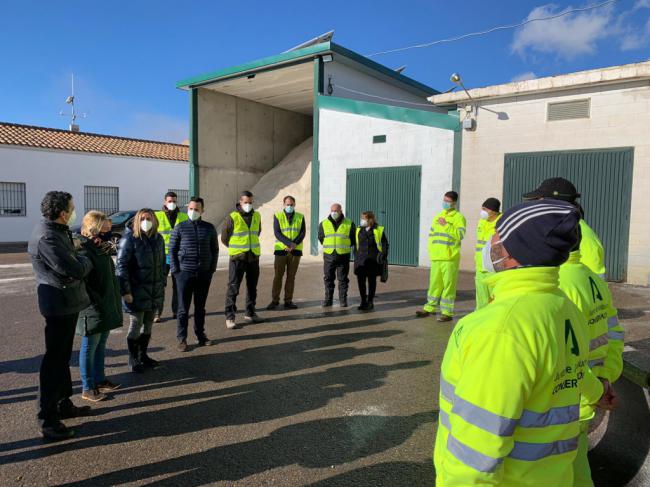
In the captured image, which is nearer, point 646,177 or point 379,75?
point 646,177

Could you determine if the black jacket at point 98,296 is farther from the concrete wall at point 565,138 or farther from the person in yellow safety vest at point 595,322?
the concrete wall at point 565,138

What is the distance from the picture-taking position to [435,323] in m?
7.02

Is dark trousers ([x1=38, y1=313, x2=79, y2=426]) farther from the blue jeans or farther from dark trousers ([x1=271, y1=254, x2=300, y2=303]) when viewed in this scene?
dark trousers ([x1=271, y1=254, x2=300, y2=303])

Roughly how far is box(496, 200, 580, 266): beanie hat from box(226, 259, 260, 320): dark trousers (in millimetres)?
5586

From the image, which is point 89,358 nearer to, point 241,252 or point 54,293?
point 54,293

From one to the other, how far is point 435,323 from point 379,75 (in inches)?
502

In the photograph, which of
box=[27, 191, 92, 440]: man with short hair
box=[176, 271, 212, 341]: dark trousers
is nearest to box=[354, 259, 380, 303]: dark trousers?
box=[176, 271, 212, 341]: dark trousers

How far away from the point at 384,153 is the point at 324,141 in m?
2.37

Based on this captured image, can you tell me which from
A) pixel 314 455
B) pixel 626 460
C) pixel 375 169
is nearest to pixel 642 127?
pixel 375 169

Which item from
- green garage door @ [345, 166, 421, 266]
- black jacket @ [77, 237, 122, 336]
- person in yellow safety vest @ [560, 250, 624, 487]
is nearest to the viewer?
person in yellow safety vest @ [560, 250, 624, 487]

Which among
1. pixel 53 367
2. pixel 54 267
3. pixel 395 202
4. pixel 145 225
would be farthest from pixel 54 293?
pixel 395 202

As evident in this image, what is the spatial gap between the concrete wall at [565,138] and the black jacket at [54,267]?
10.2 meters

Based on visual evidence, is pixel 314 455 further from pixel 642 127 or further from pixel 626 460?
pixel 642 127

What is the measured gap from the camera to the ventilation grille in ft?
34.1
